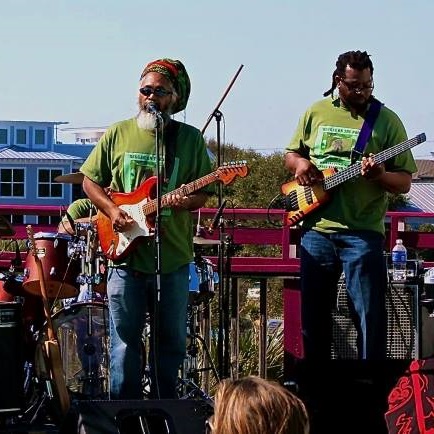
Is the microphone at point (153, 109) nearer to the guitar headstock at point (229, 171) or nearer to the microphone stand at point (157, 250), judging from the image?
the microphone stand at point (157, 250)

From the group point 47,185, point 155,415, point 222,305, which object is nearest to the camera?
point 155,415

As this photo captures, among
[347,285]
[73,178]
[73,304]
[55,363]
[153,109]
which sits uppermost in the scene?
[153,109]

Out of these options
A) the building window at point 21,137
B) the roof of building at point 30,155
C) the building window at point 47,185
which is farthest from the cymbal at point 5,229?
the building window at point 21,137

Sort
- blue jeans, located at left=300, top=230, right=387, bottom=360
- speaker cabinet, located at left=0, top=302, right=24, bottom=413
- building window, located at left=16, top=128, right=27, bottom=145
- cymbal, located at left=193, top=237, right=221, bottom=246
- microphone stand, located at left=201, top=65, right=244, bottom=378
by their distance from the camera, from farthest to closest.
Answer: building window, located at left=16, top=128, right=27, bottom=145
cymbal, located at left=193, top=237, right=221, bottom=246
microphone stand, located at left=201, top=65, right=244, bottom=378
blue jeans, located at left=300, top=230, right=387, bottom=360
speaker cabinet, located at left=0, top=302, right=24, bottom=413

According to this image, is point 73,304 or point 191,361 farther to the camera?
point 191,361

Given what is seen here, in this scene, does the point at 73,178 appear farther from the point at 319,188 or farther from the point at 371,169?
the point at 371,169

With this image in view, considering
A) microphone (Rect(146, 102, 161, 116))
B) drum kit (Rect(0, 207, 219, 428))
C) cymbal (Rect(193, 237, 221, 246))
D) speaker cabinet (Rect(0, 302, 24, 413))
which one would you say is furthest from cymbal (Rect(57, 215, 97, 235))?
microphone (Rect(146, 102, 161, 116))

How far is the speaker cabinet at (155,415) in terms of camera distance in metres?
5.16

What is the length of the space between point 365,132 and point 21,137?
70633 mm

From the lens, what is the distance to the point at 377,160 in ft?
20.3

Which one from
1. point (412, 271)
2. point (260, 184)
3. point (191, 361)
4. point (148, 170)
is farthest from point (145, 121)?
point (260, 184)

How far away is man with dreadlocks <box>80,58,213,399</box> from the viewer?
6.07m

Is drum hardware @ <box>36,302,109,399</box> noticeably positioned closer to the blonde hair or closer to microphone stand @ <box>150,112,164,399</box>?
microphone stand @ <box>150,112,164,399</box>

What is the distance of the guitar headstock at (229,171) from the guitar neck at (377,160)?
0.47m
